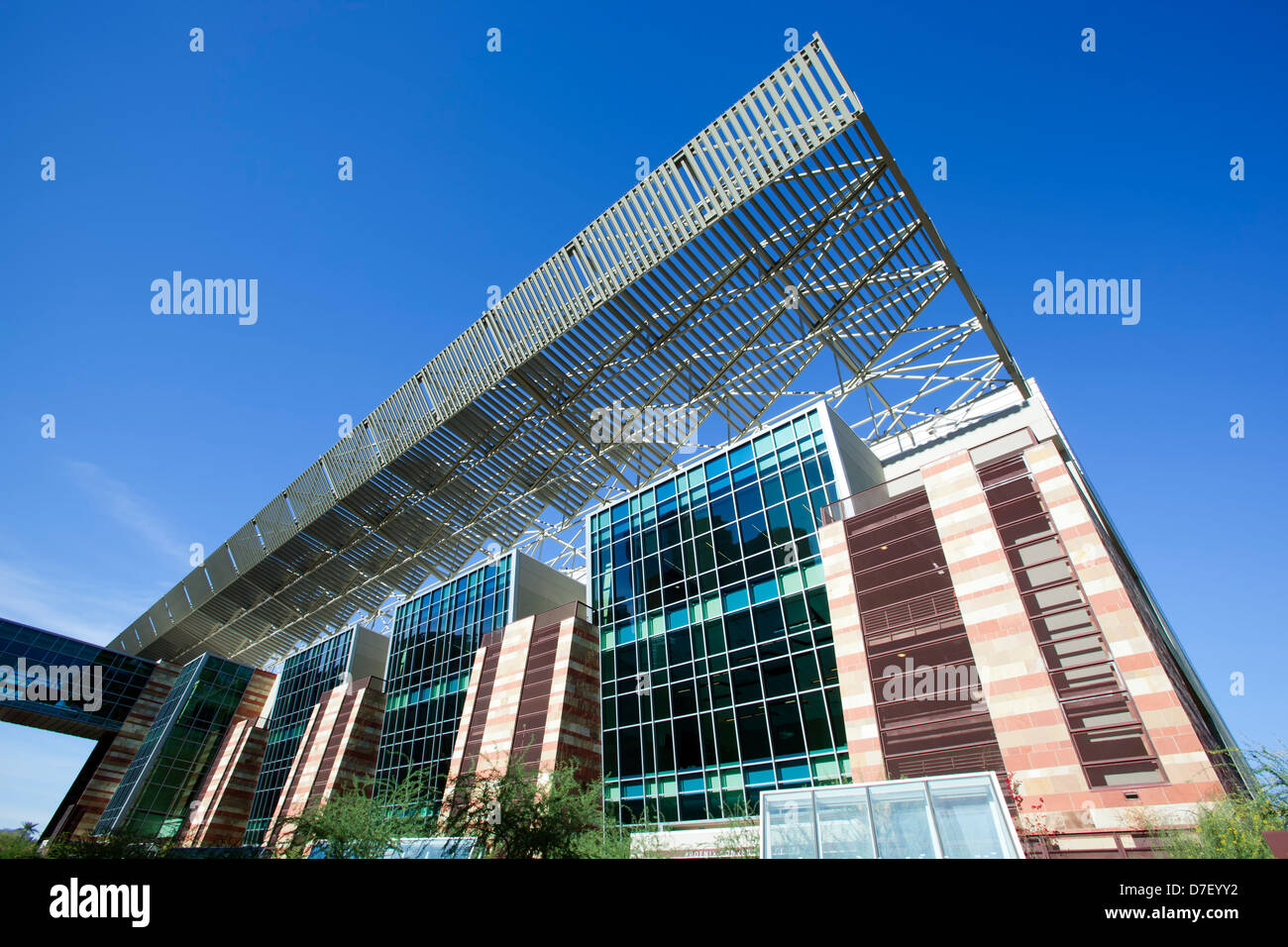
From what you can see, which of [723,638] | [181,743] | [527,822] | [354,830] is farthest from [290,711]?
[723,638]

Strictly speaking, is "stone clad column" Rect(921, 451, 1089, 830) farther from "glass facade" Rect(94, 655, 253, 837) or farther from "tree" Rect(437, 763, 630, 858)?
"glass facade" Rect(94, 655, 253, 837)

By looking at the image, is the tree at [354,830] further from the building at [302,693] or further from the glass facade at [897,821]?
the building at [302,693]

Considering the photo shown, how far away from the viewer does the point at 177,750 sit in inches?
1794

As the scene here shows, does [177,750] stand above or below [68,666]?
below

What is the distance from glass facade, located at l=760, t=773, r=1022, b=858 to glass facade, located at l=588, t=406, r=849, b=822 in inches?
272

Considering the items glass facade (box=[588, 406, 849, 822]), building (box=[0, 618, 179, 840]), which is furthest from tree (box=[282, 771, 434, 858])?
building (box=[0, 618, 179, 840])

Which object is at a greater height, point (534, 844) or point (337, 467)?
point (337, 467)

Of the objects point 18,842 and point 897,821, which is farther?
point 18,842

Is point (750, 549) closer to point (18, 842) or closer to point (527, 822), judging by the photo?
point (527, 822)

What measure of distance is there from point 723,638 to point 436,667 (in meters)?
18.4

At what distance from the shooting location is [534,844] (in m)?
16.7
